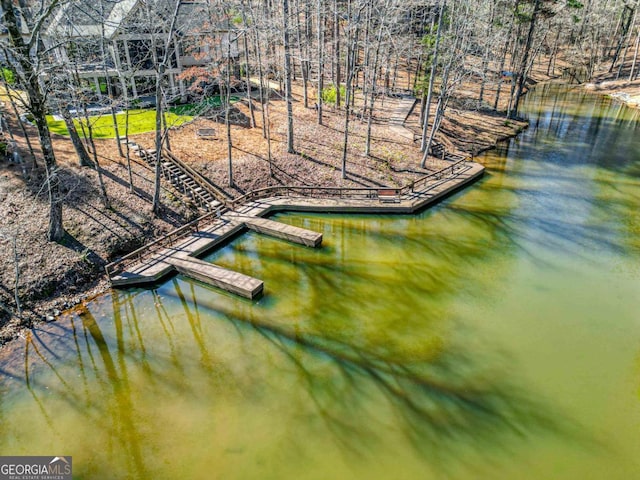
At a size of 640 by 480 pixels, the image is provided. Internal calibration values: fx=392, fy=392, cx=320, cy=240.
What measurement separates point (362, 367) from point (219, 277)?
6606mm

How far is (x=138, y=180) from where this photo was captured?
19.7 meters

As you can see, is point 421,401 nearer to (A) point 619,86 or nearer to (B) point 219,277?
(B) point 219,277

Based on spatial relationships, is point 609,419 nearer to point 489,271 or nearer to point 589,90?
point 489,271

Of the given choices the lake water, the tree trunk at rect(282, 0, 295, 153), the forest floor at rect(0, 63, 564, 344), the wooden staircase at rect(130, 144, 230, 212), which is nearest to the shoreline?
the forest floor at rect(0, 63, 564, 344)

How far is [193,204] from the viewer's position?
19844 millimetres

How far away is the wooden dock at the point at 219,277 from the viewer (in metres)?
14.7

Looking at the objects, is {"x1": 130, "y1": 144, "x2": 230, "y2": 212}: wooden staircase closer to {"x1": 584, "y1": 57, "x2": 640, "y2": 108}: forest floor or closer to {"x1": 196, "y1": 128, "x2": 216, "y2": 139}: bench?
{"x1": 196, "y1": 128, "x2": 216, "y2": 139}: bench

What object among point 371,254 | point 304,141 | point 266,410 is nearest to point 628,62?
point 304,141

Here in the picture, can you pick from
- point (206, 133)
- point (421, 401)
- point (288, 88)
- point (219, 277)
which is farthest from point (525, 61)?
point (421, 401)

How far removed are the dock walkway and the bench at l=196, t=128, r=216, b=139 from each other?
22.1ft

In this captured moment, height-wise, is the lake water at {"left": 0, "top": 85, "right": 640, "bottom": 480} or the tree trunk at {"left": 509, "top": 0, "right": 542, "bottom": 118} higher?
the tree trunk at {"left": 509, "top": 0, "right": 542, "bottom": 118}

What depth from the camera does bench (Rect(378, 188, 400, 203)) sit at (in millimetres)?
21605

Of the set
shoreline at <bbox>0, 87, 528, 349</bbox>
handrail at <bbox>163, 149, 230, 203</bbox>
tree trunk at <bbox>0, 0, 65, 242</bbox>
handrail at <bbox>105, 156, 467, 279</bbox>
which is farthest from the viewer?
handrail at <bbox>163, 149, 230, 203</bbox>

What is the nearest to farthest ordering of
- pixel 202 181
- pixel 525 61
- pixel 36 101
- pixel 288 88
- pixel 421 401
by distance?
pixel 421 401 < pixel 36 101 < pixel 202 181 < pixel 288 88 < pixel 525 61
